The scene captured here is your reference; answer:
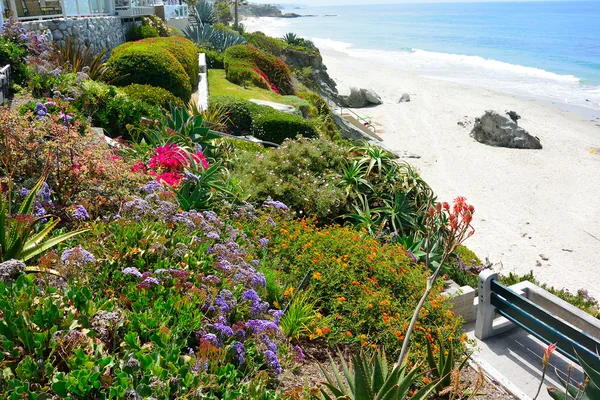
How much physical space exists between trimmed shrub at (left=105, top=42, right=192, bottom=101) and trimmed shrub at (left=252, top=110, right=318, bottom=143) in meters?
2.48

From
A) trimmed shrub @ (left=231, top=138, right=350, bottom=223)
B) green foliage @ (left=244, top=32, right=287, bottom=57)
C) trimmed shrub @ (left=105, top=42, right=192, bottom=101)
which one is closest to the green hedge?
trimmed shrub @ (left=231, top=138, right=350, bottom=223)

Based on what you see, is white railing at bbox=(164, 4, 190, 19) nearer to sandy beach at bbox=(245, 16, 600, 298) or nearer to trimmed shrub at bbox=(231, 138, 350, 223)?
sandy beach at bbox=(245, 16, 600, 298)

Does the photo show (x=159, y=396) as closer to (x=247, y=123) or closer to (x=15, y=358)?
(x=15, y=358)

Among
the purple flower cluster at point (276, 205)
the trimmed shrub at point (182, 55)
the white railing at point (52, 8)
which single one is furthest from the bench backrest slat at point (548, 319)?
the trimmed shrub at point (182, 55)

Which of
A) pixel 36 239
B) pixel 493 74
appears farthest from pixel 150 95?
pixel 493 74

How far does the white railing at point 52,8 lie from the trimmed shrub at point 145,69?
69.3 inches

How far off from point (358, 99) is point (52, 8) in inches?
786

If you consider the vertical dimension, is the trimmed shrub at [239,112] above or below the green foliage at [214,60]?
below

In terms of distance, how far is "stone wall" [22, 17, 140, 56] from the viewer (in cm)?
1136

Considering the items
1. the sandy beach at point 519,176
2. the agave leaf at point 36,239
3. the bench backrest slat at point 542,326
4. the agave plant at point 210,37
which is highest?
the agave plant at point 210,37

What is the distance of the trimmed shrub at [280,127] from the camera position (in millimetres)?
11664

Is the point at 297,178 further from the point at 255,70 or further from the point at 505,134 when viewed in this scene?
the point at 505,134

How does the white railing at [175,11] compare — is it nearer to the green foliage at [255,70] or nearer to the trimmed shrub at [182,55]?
the green foliage at [255,70]

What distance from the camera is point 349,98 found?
2977cm
